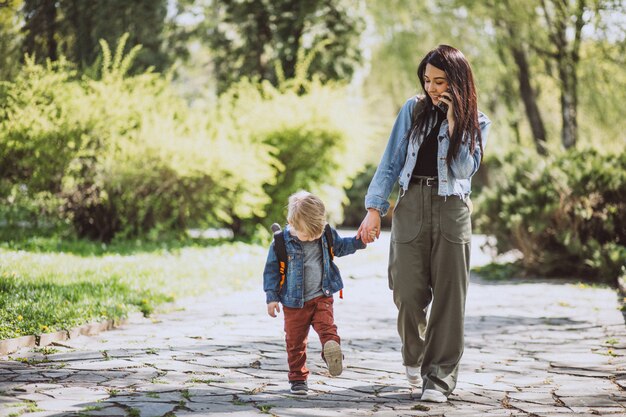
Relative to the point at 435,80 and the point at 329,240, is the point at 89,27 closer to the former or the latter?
the point at 329,240

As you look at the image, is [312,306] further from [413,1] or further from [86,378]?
[413,1]

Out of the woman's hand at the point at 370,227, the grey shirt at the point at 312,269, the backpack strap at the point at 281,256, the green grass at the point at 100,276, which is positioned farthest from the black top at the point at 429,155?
the green grass at the point at 100,276

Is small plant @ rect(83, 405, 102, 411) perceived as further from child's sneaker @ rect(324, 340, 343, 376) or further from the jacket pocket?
the jacket pocket

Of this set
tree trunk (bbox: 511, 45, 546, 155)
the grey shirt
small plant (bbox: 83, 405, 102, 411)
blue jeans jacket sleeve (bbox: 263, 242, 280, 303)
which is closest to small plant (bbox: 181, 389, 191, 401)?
small plant (bbox: 83, 405, 102, 411)

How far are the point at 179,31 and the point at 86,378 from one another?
53.4ft

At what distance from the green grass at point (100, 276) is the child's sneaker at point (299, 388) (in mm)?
2173

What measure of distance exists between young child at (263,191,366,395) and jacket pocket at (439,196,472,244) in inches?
20.3

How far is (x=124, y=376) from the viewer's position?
15.5 ft

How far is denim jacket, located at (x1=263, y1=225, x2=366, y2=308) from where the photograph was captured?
454cm

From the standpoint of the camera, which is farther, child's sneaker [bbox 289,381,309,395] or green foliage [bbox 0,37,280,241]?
green foliage [bbox 0,37,280,241]

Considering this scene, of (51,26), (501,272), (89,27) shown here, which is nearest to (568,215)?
(501,272)

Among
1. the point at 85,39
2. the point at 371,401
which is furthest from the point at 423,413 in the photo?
the point at 85,39

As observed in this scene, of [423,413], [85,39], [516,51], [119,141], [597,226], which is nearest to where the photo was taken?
[423,413]

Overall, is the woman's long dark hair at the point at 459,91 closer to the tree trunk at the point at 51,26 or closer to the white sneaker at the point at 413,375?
the white sneaker at the point at 413,375
